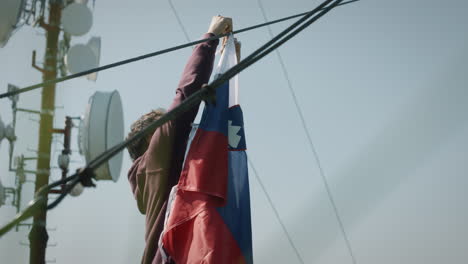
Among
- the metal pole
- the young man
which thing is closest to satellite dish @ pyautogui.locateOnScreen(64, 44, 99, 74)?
the metal pole

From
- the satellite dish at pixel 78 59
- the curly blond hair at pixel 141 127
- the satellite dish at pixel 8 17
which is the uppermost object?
the satellite dish at pixel 8 17

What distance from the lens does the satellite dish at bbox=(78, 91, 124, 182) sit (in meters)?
5.30

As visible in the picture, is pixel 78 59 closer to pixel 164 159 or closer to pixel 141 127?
pixel 141 127

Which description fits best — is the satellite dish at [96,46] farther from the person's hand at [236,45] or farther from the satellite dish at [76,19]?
the person's hand at [236,45]

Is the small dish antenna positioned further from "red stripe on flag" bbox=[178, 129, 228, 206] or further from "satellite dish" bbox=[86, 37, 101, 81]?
"red stripe on flag" bbox=[178, 129, 228, 206]

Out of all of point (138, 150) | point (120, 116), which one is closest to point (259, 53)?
point (138, 150)

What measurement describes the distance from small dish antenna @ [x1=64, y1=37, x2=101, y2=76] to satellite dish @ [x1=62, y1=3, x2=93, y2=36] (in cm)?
21

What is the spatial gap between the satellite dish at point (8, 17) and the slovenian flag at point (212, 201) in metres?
3.71

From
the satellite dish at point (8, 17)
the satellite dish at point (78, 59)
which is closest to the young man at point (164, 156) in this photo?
the satellite dish at point (8, 17)

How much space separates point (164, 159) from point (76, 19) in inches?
181

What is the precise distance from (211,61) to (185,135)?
37 cm

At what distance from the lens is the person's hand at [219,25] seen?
2623 millimetres

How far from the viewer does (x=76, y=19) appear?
645 centimetres

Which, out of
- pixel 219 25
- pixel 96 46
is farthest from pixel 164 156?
pixel 96 46
